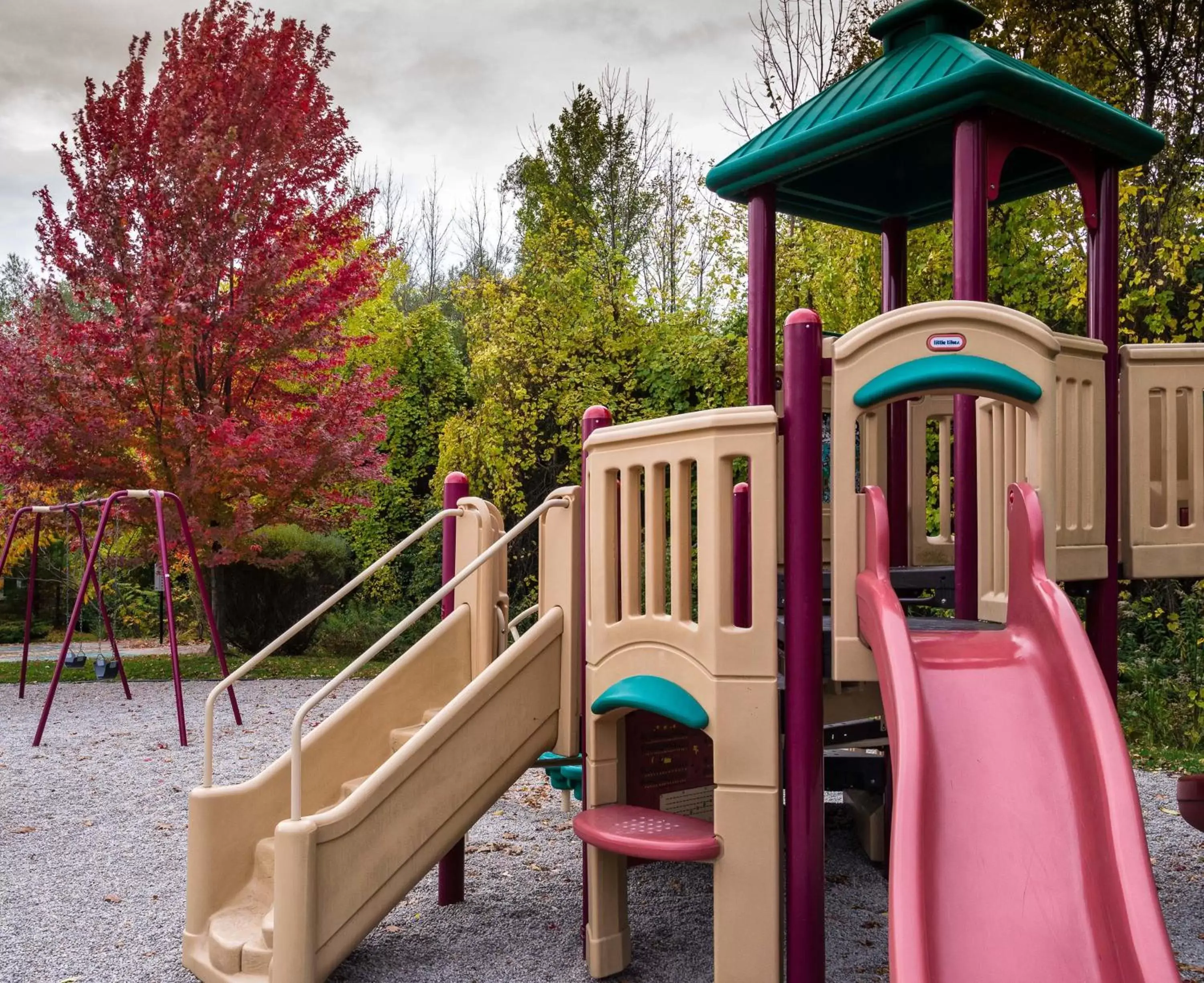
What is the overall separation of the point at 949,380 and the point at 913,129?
134 cm

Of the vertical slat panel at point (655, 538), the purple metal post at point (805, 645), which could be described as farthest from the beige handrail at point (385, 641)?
the purple metal post at point (805, 645)

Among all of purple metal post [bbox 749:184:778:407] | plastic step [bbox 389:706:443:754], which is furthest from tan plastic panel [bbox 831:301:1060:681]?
plastic step [bbox 389:706:443:754]

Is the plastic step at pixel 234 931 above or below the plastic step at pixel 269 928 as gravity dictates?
below

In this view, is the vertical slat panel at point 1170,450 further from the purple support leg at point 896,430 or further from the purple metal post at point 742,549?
the purple metal post at point 742,549

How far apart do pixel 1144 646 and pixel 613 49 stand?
14.8 m

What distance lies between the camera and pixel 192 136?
9742 millimetres

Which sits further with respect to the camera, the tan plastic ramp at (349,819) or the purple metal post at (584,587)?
the purple metal post at (584,587)

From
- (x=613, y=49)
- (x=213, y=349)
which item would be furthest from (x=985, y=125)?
(x=613, y=49)

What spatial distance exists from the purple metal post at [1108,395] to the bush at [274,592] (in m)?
9.53

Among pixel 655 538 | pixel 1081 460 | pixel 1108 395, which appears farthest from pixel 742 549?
pixel 1108 395

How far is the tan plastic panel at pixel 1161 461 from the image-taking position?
4.21m

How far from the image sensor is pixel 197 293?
9602 mm

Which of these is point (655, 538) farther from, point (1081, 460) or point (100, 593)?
point (100, 593)

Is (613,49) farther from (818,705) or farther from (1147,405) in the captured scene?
(818,705)
